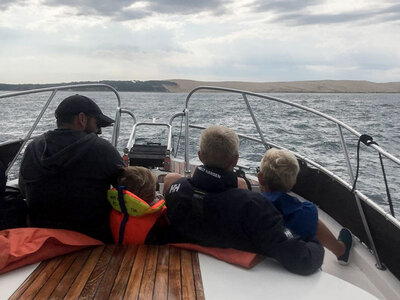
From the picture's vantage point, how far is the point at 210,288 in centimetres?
174

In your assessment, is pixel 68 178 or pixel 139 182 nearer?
pixel 68 178

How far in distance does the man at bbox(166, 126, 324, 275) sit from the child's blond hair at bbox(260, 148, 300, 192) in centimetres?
23

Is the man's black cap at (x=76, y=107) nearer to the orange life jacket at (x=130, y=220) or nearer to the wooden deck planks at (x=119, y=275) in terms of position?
the orange life jacket at (x=130, y=220)

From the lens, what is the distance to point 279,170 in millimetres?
2055

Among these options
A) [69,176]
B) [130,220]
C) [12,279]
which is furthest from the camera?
[130,220]

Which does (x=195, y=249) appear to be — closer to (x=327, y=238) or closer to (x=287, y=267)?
(x=287, y=267)

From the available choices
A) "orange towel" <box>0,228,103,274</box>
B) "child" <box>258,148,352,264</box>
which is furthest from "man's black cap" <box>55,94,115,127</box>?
"child" <box>258,148,352,264</box>

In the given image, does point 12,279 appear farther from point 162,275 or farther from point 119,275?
point 162,275

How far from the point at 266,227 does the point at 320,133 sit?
1172cm

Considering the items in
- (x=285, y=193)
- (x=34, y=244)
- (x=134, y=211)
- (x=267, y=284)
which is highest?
(x=285, y=193)

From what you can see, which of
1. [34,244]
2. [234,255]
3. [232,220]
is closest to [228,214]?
[232,220]

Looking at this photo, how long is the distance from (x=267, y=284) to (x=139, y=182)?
908 millimetres

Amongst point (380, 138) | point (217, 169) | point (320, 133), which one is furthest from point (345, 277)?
point (380, 138)

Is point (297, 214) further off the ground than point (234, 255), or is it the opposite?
point (297, 214)
